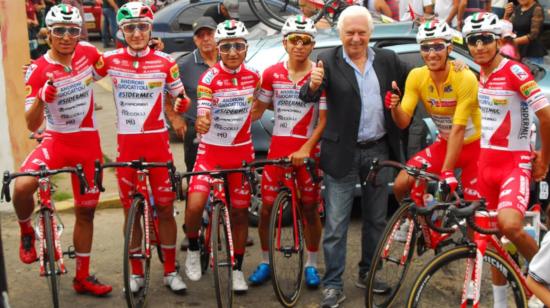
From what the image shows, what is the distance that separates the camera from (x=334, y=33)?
30.2 ft

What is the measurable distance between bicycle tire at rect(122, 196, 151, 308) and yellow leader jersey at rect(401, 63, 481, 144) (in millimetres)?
2148

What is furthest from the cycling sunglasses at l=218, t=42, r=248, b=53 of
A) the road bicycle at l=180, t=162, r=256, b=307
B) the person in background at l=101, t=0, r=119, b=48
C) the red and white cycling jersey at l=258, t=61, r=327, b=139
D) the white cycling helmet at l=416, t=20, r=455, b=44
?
the person in background at l=101, t=0, r=119, b=48

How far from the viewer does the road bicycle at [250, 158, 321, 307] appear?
672 centimetres

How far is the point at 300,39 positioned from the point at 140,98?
4.35 ft

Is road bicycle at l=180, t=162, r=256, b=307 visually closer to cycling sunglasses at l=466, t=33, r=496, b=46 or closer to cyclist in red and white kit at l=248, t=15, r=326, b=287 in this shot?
cyclist in red and white kit at l=248, t=15, r=326, b=287

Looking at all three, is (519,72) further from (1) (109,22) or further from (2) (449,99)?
(1) (109,22)

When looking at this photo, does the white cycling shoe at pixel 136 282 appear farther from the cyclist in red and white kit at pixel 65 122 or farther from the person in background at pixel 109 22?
the person in background at pixel 109 22

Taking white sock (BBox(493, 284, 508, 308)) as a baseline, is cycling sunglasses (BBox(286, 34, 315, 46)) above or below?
above

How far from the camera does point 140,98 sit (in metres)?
6.89

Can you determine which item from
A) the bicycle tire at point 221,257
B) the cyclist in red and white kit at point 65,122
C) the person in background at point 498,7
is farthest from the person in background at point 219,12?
the person in background at point 498,7

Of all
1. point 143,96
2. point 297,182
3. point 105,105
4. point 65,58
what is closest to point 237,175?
point 297,182

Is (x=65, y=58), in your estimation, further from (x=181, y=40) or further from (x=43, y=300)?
(x=181, y=40)

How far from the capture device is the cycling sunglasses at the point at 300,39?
685 centimetres

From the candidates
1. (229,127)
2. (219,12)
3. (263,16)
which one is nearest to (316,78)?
(229,127)
